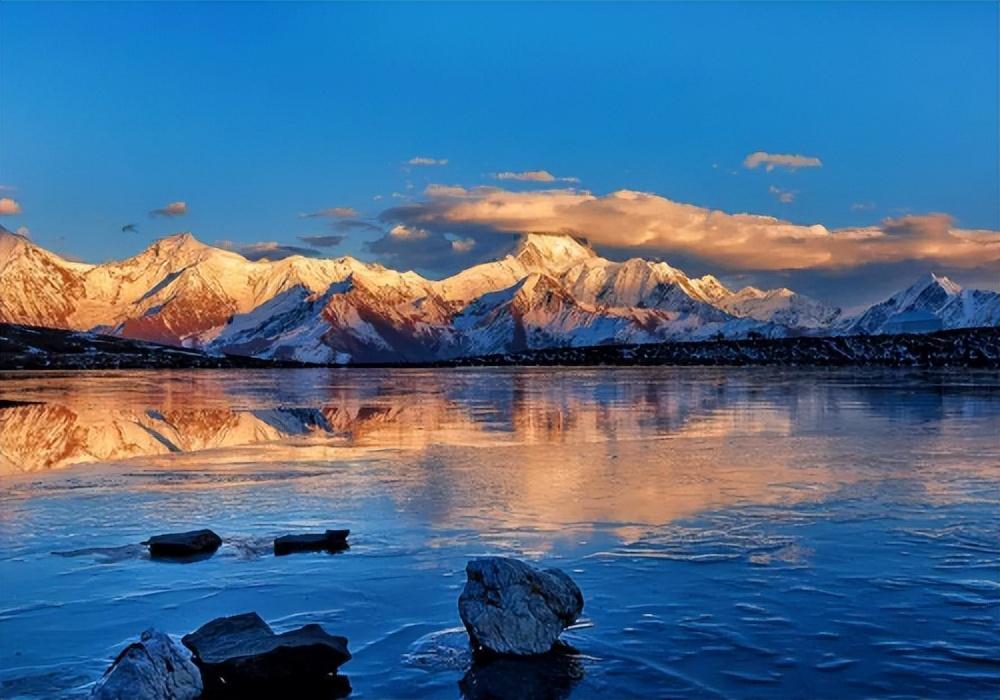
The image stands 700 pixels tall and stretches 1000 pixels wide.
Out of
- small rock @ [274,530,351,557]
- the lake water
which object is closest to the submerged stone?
the lake water

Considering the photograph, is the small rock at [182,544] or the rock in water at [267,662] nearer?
the rock in water at [267,662]

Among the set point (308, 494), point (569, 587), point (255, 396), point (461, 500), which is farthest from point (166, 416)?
point (569, 587)

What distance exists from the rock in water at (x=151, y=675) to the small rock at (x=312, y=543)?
8712mm

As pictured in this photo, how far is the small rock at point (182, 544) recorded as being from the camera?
2316cm

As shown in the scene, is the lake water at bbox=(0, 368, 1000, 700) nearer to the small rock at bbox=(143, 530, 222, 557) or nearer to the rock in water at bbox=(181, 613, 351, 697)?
the rock in water at bbox=(181, 613, 351, 697)

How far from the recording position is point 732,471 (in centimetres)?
3575

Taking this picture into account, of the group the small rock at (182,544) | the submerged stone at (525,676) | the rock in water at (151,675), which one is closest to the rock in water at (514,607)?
the submerged stone at (525,676)

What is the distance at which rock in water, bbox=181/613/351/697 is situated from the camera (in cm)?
1497

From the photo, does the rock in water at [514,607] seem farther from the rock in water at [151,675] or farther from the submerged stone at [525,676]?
the rock in water at [151,675]

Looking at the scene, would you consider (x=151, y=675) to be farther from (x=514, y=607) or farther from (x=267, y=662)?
(x=514, y=607)

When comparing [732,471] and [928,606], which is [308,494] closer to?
[732,471]

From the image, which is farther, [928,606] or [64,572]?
[64,572]

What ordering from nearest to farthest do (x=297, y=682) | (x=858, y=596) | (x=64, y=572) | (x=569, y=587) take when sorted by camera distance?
(x=297, y=682)
(x=569, y=587)
(x=858, y=596)
(x=64, y=572)

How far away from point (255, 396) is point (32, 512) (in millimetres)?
64892
